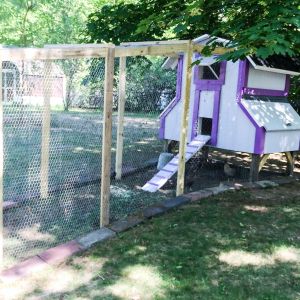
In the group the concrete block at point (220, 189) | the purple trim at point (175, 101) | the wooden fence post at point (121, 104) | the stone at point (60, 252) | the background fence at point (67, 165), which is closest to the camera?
the stone at point (60, 252)

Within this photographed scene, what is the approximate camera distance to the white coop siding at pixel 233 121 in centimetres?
655

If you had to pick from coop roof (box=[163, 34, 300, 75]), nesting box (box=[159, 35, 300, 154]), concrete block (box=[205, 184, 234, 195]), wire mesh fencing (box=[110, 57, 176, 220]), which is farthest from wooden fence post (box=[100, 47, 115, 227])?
nesting box (box=[159, 35, 300, 154])

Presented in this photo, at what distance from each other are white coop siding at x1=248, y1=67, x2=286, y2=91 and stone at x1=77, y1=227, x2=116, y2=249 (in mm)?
3639

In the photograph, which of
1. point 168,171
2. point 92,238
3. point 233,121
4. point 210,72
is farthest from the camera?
point 210,72

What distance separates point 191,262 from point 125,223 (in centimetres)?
108

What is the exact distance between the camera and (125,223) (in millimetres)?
4574

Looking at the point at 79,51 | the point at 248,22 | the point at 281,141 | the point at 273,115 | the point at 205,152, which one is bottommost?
the point at 205,152

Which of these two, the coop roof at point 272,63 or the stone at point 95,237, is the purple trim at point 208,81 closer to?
the coop roof at point 272,63

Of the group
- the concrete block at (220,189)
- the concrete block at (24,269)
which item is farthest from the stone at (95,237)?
the concrete block at (220,189)

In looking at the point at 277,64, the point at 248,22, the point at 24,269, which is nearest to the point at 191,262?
the point at 24,269

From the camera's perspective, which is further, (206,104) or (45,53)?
(206,104)

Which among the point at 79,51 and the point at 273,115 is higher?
the point at 79,51

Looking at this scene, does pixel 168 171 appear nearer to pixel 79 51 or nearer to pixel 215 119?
pixel 215 119

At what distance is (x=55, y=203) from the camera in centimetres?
529
